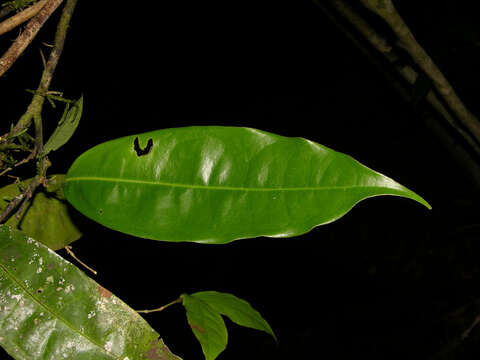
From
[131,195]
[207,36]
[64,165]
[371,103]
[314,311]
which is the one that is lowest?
[314,311]

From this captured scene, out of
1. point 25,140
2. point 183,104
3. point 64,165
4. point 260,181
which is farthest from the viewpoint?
point 183,104

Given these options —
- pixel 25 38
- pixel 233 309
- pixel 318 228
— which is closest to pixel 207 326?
pixel 233 309

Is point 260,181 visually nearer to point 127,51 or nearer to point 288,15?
point 127,51

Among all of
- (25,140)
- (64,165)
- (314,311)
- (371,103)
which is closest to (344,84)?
(371,103)

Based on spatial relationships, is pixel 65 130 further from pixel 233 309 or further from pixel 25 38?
pixel 233 309

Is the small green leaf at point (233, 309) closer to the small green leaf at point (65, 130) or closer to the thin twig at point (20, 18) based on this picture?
the small green leaf at point (65, 130)
